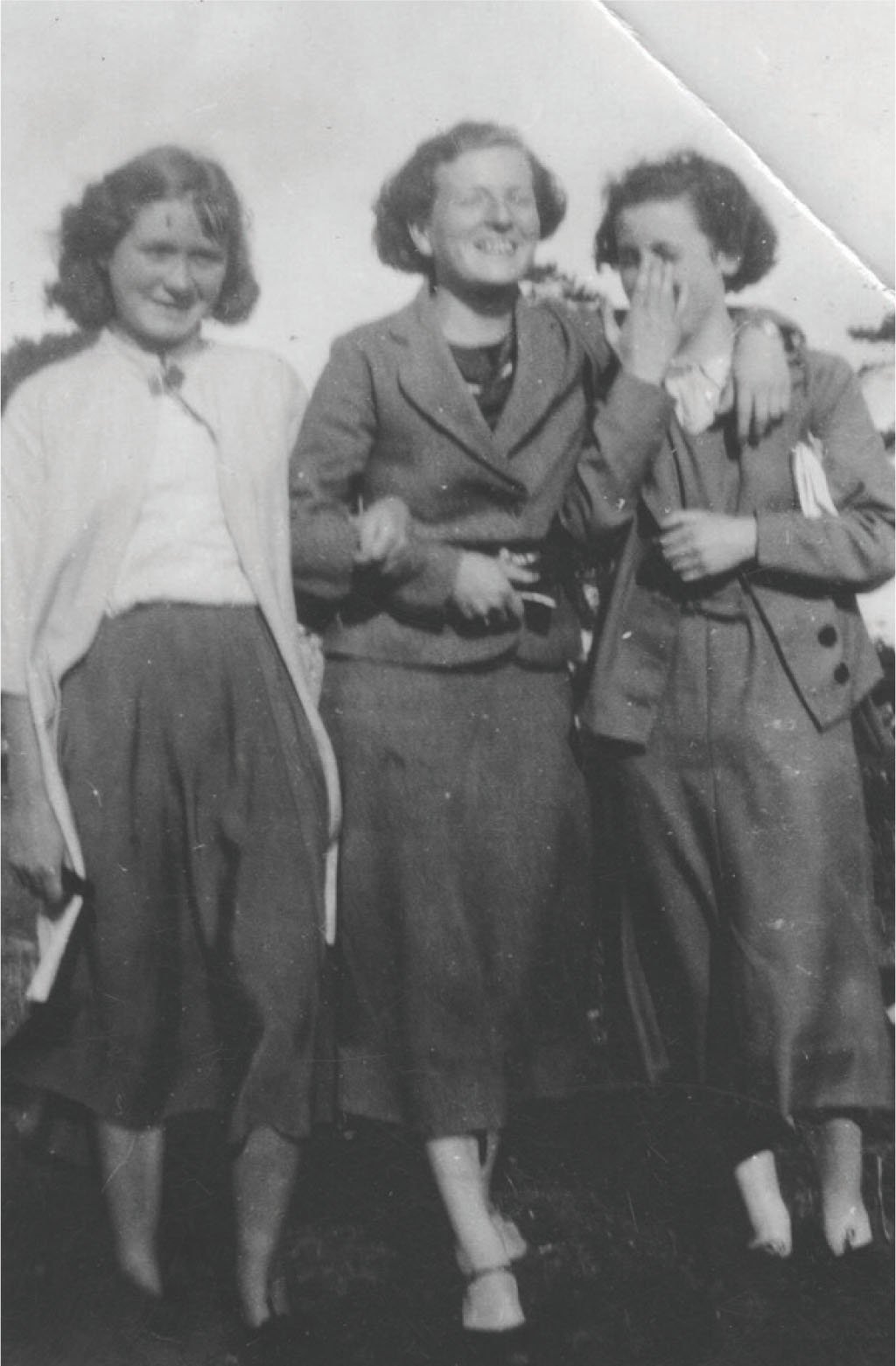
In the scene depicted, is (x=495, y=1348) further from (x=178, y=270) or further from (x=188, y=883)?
(x=178, y=270)

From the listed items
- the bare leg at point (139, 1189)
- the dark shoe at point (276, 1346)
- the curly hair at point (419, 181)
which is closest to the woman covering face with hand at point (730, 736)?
the curly hair at point (419, 181)

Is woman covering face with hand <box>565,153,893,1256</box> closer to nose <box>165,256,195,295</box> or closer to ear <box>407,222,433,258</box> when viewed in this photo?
ear <box>407,222,433,258</box>

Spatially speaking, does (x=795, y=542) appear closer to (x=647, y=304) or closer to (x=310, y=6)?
(x=647, y=304)

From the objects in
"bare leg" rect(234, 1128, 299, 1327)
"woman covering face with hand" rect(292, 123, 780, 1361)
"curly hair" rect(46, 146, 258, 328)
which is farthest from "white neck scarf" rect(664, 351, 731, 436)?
"bare leg" rect(234, 1128, 299, 1327)

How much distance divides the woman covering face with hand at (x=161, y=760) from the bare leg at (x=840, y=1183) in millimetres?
1029

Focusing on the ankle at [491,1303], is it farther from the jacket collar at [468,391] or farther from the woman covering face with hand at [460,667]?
the jacket collar at [468,391]

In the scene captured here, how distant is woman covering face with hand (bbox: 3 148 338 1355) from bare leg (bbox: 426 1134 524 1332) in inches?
11.1

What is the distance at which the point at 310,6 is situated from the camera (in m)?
3.65

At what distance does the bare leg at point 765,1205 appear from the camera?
3.65 metres

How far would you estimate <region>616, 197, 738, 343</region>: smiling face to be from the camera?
3.68 meters

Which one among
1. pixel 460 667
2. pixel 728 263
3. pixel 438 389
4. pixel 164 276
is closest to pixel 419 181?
pixel 438 389

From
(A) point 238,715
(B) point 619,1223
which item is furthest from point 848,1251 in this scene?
(A) point 238,715

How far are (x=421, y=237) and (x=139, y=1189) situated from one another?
6.32ft

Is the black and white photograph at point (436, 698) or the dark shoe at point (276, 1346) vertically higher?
the black and white photograph at point (436, 698)
